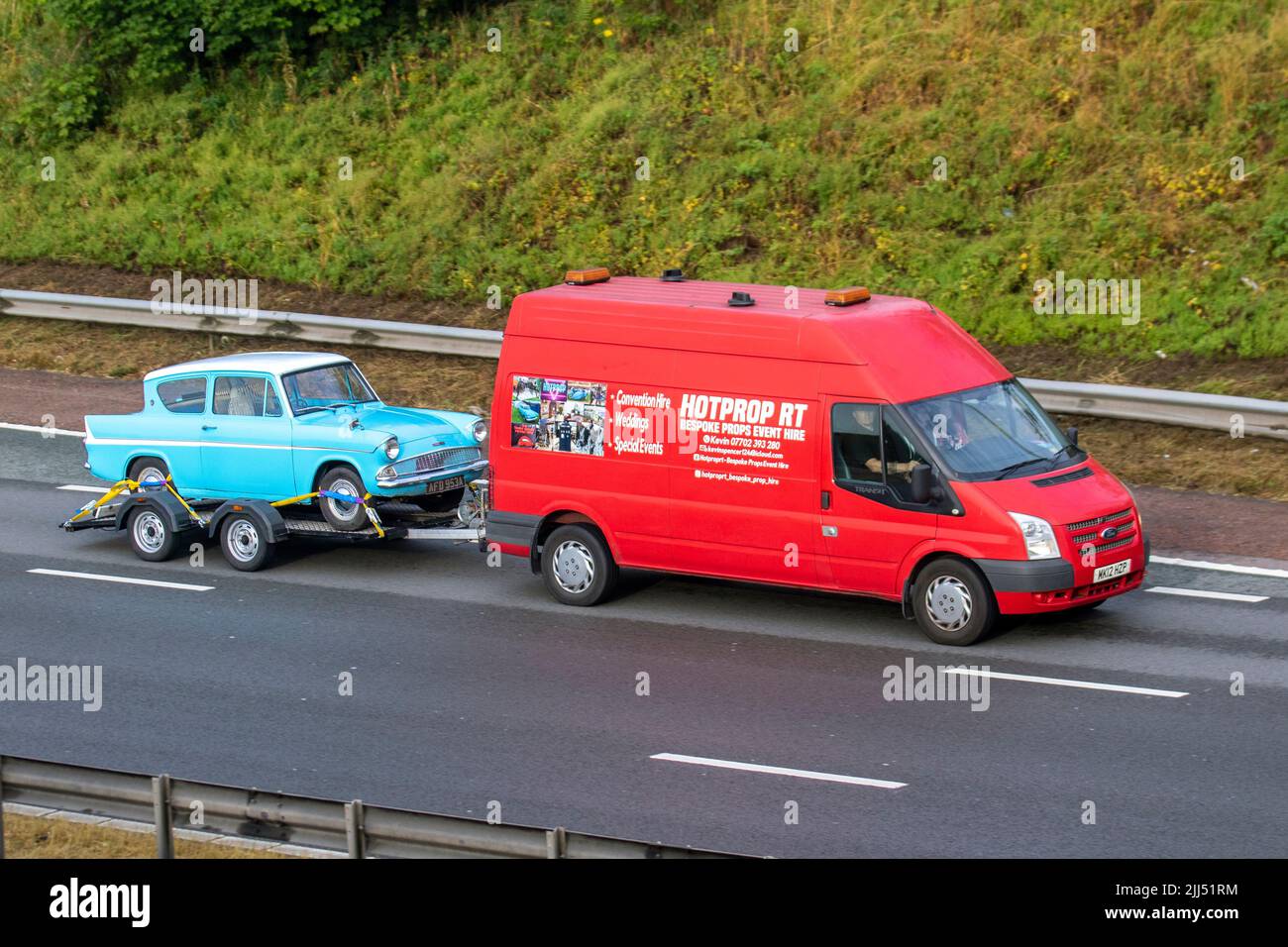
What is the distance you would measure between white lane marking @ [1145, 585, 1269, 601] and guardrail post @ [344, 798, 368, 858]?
848cm

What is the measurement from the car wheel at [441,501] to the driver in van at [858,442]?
13.7ft

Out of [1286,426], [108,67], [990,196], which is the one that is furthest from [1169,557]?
[108,67]

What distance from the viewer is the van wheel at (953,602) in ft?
42.1

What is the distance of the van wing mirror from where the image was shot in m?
12.8

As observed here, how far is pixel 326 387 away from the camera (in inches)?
640

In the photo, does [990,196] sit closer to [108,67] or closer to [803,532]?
[803,532]

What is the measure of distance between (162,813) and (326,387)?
27.6ft

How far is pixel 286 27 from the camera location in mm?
28906

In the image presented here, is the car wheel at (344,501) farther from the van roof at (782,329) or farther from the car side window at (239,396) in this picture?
the van roof at (782,329)

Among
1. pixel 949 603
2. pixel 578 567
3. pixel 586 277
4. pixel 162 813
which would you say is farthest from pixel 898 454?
pixel 162 813

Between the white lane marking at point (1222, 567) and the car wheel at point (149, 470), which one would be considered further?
the car wheel at point (149, 470)

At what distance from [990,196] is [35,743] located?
14476 millimetres

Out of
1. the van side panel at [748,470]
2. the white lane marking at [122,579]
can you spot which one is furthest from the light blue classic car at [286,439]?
the van side panel at [748,470]

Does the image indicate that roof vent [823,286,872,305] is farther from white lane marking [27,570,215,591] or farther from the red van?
white lane marking [27,570,215,591]
